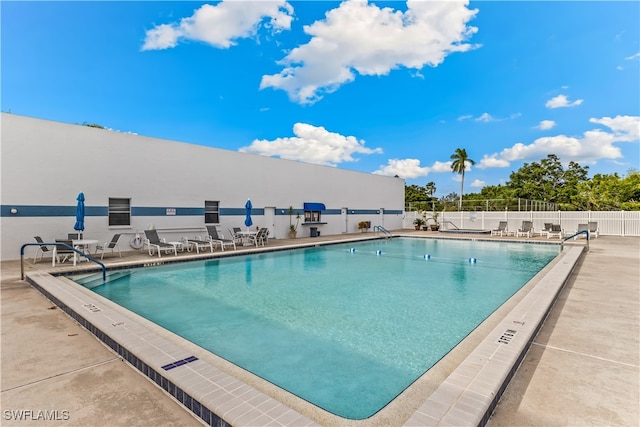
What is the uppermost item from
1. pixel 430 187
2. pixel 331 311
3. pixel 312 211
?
pixel 430 187

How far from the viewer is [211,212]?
1437 centimetres

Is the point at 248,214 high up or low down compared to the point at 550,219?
up

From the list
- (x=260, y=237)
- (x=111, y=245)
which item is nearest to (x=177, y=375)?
(x=111, y=245)

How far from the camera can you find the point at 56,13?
10133 mm

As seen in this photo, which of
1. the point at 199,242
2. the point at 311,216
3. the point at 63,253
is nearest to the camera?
the point at 63,253

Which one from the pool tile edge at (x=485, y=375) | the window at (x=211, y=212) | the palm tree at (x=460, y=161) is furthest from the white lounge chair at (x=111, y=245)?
the palm tree at (x=460, y=161)

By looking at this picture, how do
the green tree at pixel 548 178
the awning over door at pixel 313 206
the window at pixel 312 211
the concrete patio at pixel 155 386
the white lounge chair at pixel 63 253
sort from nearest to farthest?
the concrete patio at pixel 155 386, the white lounge chair at pixel 63 253, the awning over door at pixel 313 206, the window at pixel 312 211, the green tree at pixel 548 178

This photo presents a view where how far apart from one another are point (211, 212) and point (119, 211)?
366 cm

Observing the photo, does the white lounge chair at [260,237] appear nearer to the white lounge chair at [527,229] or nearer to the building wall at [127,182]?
the building wall at [127,182]

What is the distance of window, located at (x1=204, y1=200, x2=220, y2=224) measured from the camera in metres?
14.2

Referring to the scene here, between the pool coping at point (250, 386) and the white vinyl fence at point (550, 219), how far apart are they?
1942cm

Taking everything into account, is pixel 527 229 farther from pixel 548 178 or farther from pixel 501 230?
pixel 548 178

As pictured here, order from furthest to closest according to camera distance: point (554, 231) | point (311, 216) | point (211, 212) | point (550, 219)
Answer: point (550, 219)
point (311, 216)
point (554, 231)
point (211, 212)

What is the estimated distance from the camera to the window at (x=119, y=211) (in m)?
11.6
